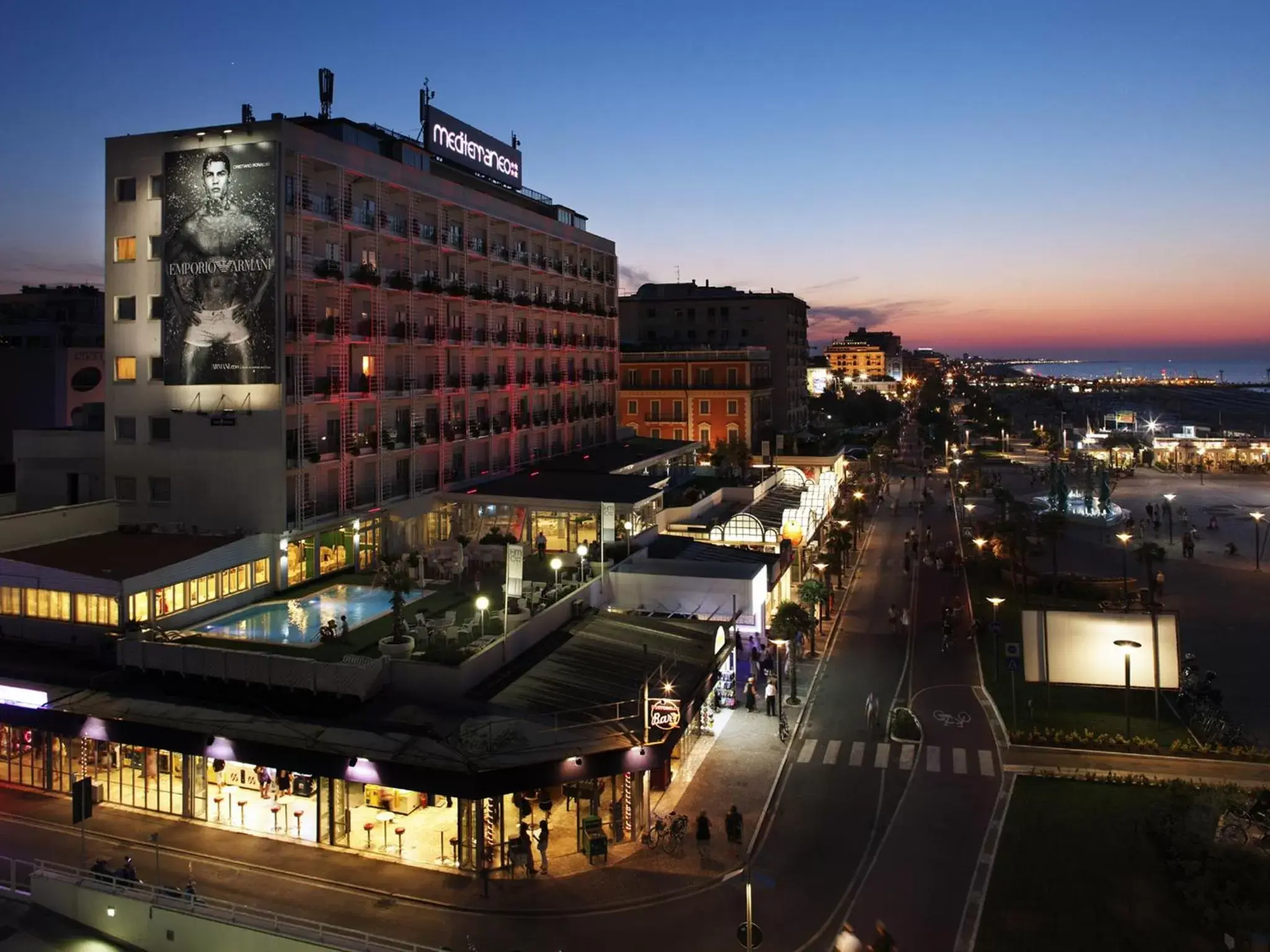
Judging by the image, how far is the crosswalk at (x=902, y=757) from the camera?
30875mm

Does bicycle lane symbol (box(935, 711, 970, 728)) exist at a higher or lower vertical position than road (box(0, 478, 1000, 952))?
higher

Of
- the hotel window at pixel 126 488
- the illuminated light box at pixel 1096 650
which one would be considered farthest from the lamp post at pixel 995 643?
the hotel window at pixel 126 488

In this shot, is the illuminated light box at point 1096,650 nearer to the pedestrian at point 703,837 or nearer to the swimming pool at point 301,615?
the pedestrian at point 703,837

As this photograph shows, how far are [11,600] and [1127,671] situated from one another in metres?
38.6

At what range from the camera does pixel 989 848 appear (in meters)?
25.3

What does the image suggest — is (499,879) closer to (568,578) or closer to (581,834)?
(581,834)

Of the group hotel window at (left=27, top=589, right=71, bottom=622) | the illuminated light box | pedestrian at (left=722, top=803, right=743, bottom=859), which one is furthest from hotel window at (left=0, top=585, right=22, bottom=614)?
the illuminated light box

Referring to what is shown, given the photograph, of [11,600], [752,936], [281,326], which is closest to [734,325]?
[281,326]

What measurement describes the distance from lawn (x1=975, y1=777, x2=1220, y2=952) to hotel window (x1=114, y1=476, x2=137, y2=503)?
121ft

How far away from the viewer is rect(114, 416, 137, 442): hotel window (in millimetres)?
42438

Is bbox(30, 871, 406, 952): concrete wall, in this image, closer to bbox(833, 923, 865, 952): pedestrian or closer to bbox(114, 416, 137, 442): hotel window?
bbox(833, 923, 865, 952): pedestrian

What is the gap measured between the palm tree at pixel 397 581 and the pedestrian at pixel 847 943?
15.4m

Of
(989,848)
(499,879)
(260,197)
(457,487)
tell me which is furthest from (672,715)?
(457,487)

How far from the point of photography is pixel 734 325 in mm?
126000
